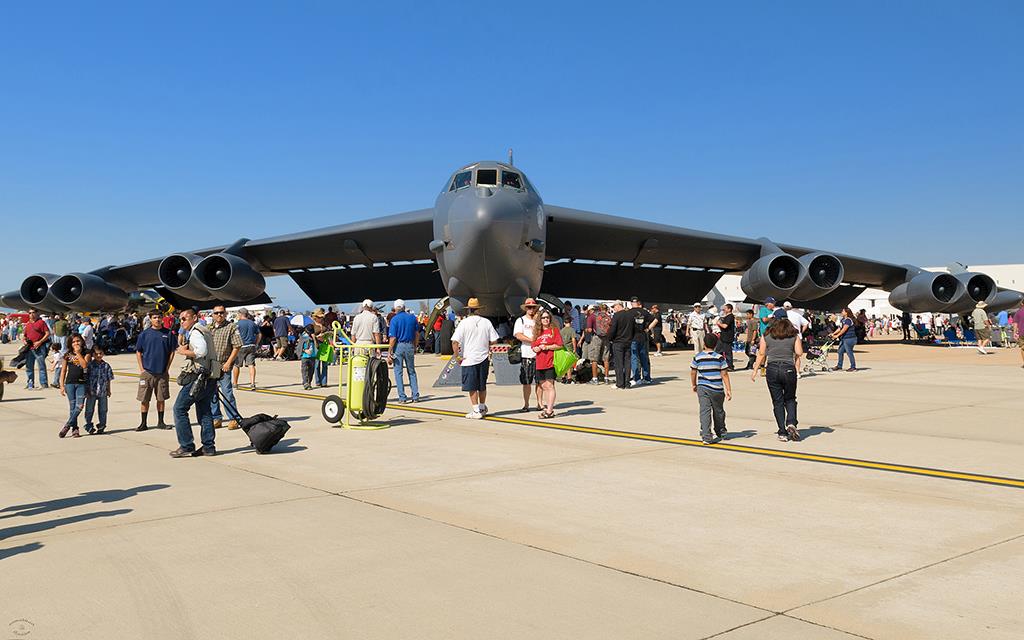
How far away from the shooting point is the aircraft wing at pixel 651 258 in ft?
78.0

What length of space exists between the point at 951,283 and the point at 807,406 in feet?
55.5

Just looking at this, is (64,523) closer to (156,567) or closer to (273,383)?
(156,567)

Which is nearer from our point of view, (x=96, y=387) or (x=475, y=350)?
(x=96, y=387)

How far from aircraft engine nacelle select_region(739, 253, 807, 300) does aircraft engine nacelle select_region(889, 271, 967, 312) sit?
4.74 m

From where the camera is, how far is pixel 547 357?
1033 centimetres

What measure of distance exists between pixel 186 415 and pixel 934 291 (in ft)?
→ 76.6

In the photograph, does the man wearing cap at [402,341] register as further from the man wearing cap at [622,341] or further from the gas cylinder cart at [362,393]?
the man wearing cap at [622,341]

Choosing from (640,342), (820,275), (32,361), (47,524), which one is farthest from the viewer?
(820,275)

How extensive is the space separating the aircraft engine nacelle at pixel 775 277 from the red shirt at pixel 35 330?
56.9 feet

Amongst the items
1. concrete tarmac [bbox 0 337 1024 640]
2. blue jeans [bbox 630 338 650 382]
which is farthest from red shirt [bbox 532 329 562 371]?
blue jeans [bbox 630 338 650 382]

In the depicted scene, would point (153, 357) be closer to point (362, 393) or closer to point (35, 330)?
point (362, 393)

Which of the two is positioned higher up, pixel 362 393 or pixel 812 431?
pixel 362 393

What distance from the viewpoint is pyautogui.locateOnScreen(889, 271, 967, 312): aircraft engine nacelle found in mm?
24516

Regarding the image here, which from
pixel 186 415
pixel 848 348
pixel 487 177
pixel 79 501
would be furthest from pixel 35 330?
pixel 848 348
